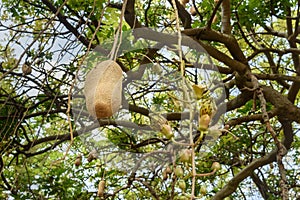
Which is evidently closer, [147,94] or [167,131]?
[167,131]

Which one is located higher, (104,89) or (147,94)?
(147,94)

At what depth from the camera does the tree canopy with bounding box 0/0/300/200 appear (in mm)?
635

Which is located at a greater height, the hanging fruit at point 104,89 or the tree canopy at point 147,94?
the tree canopy at point 147,94

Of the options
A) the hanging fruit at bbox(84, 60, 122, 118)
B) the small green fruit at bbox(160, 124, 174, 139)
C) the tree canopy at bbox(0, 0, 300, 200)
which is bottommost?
the small green fruit at bbox(160, 124, 174, 139)

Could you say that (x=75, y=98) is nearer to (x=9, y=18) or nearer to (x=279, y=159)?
(x=279, y=159)

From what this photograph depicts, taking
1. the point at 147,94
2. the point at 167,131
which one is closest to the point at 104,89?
the point at 167,131

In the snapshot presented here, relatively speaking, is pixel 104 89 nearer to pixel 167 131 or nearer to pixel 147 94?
pixel 167 131

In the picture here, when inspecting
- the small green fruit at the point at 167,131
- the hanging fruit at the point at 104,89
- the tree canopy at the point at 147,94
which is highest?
the tree canopy at the point at 147,94

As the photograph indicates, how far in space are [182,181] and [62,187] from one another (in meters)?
1.67

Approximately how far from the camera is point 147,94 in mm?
1260

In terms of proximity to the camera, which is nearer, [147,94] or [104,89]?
[104,89]

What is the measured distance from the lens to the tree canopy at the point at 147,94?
2.08 ft

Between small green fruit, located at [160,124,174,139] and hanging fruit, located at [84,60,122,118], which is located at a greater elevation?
hanging fruit, located at [84,60,122,118]

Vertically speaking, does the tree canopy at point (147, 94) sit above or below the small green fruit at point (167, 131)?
above
